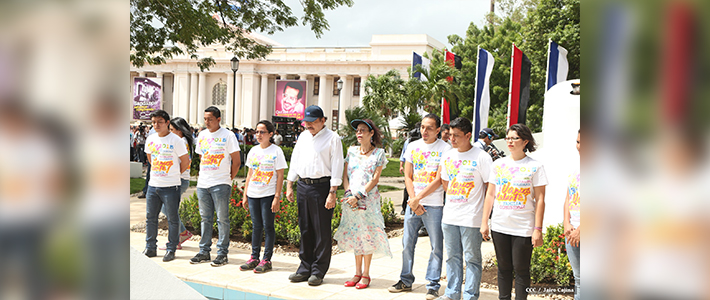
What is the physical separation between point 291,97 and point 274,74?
8.12 meters

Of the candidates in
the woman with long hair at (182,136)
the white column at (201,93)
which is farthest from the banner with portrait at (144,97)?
the woman with long hair at (182,136)

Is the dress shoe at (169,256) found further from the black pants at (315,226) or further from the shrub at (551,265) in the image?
the shrub at (551,265)

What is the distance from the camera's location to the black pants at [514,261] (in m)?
4.11

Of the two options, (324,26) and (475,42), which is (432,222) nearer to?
(324,26)

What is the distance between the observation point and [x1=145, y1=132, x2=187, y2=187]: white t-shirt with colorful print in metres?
6.39

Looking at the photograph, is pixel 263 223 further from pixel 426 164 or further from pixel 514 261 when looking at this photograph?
pixel 514 261

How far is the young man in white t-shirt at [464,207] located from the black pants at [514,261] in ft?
0.89

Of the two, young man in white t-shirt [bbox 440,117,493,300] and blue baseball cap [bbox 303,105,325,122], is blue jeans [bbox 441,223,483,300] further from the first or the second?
blue baseball cap [bbox 303,105,325,122]

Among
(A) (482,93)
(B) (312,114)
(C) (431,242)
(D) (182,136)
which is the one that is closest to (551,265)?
(C) (431,242)

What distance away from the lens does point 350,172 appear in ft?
18.1

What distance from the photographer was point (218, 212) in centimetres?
634

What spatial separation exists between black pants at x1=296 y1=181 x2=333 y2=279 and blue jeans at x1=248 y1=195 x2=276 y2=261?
22.6 inches
